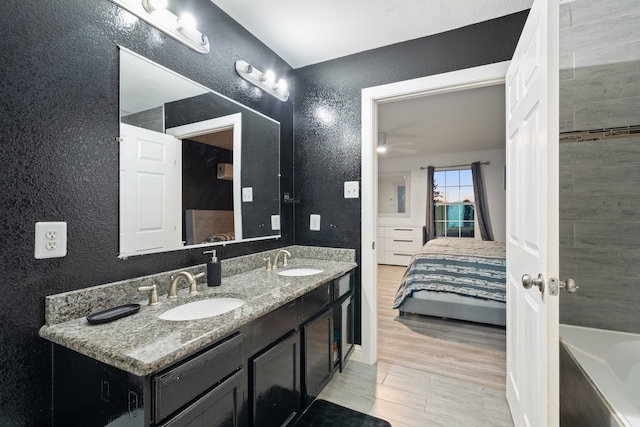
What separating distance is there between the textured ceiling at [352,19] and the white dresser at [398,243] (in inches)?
178

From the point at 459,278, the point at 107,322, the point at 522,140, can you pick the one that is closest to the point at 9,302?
the point at 107,322

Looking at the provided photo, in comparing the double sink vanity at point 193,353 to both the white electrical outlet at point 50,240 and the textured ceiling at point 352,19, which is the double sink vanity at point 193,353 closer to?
the white electrical outlet at point 50,240

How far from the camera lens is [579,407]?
1.30 metres

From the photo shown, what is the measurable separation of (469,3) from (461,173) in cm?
473

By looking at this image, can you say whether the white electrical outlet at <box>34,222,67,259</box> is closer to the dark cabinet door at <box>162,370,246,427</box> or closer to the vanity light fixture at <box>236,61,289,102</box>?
the dark cabinet door at <box>162,370,246,427</box>

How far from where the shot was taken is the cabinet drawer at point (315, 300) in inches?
60.8

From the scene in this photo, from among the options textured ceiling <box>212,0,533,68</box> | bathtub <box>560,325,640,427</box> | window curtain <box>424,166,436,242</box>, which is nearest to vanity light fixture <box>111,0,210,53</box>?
textured ceiling <box>212,0,533,68</box>

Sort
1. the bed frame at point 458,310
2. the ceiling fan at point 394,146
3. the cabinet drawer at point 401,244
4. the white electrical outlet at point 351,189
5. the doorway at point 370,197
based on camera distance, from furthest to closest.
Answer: the cabinet drawer at point 401,244, the ceiling fan at point 394,146, the bed frame at point 458,310, the white electrical outlet at point 351,189, the doorway at point 370,197

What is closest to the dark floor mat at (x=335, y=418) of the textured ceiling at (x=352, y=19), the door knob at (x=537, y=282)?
A: the door knob at (x=537, y=282)

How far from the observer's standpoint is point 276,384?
4.30ft

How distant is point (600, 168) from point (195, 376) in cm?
223

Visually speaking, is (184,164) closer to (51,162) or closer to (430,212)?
(51,162)

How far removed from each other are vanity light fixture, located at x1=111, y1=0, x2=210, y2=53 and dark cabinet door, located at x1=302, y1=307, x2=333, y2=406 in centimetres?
162

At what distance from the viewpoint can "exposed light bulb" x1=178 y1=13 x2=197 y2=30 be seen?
4.75 feet
